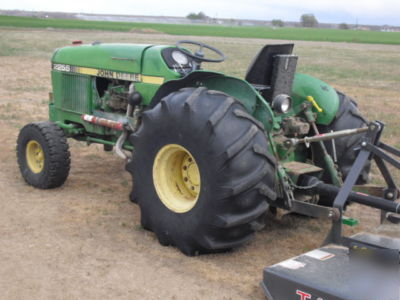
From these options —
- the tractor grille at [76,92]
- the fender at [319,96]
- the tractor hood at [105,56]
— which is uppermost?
the tractor hood at [105,56]

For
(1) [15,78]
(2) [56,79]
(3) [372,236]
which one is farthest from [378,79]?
(3) [372,236]

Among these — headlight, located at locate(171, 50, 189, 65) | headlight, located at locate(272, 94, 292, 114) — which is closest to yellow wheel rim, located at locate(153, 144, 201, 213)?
headlight, located at locate(272, 94, 292, 114)

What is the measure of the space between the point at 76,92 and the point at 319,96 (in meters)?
2.86

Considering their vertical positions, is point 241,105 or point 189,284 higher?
point 241,105

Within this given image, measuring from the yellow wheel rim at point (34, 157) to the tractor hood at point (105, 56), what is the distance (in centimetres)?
105

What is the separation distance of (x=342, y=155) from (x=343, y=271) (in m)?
1.86

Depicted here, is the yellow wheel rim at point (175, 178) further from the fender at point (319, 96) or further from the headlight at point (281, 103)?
the fender at point (319, 96)

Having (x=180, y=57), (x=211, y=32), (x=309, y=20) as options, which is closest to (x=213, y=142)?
(x=180, y=57)

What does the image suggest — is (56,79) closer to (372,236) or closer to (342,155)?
(342,155)

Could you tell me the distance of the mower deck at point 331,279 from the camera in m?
3.14

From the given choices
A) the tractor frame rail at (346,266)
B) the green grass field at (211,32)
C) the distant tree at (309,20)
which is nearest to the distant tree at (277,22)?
the distant tree at (309,20)

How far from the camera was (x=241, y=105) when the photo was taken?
4066mm

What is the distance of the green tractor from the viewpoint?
3844 mm

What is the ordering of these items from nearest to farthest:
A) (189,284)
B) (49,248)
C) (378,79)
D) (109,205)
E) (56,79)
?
1. (189,284)
2. (49,248)
3. (109,205)
4. (56,79)
5. (378,79)
